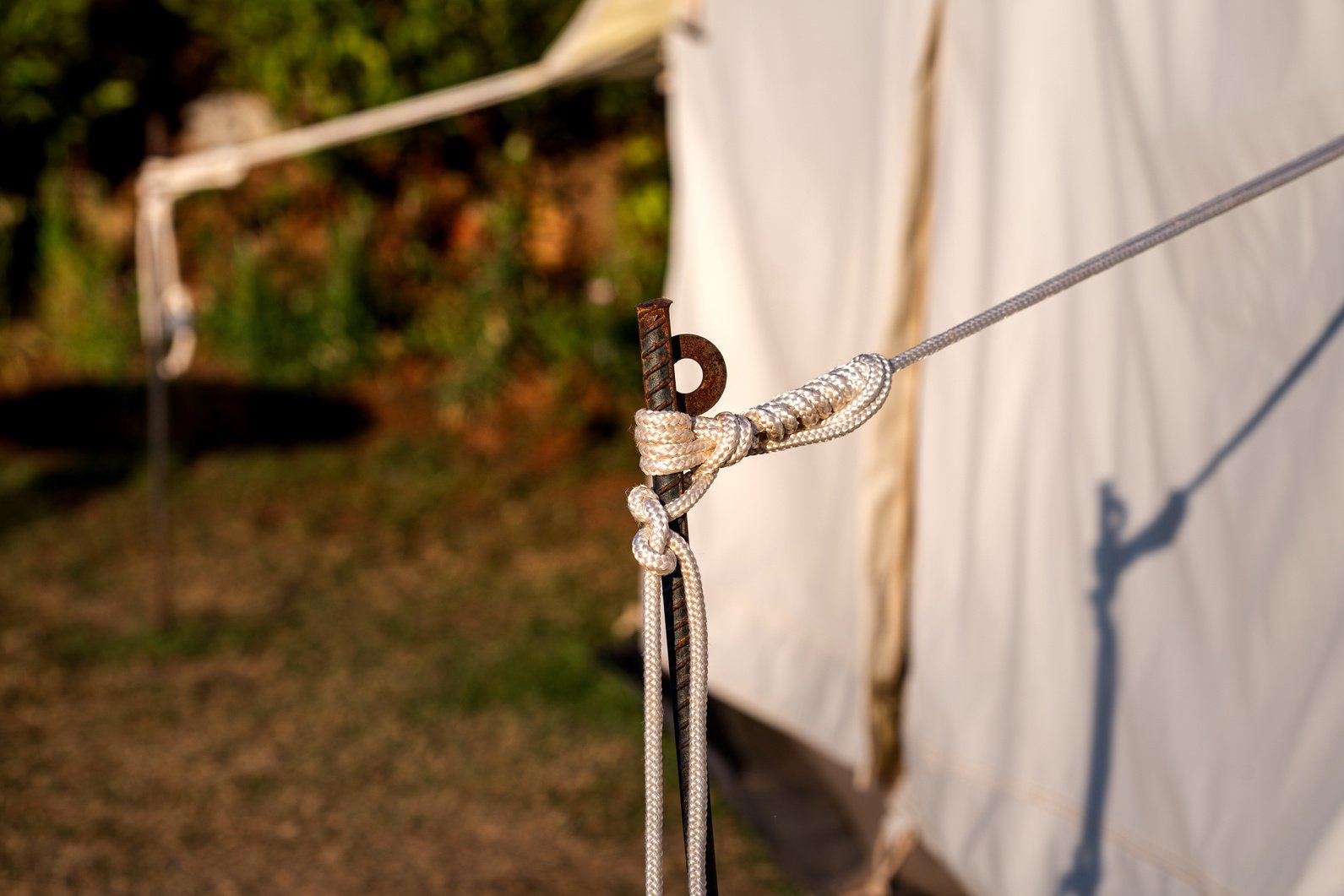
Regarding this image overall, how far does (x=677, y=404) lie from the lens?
95cm

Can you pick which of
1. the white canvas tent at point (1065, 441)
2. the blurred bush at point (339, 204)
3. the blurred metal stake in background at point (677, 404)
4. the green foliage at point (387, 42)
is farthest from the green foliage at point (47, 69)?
the blurred metal stake in background at point (677, 404)

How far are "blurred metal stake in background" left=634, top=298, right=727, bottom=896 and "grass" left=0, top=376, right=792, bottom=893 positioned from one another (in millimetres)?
1803

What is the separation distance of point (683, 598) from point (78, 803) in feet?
8.69

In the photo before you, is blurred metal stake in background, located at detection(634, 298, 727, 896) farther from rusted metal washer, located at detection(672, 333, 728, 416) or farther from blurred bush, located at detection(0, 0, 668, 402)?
blurred bush, located at detection(0, 0, 668, 402)

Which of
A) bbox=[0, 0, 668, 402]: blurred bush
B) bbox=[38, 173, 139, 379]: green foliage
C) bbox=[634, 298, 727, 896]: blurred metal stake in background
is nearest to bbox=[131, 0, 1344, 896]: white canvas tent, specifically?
bbox=[634, 298, 727, 896]: blurred metal stake in background

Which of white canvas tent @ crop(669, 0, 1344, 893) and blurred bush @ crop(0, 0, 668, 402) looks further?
blurred bush @ crop(0, 0, 668, 402)

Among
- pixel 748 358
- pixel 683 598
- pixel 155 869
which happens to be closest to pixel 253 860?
pixel 155 869

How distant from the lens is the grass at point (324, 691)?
2822 mm

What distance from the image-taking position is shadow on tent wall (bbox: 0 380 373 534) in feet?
20.1

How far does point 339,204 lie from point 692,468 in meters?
6.88

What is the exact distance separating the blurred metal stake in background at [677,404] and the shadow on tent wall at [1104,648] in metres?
0.85

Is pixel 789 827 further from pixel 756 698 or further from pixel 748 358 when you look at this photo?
pixel 748 358

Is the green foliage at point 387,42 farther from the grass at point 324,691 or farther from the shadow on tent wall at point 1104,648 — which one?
the shadow on tent wall at point 1104,648

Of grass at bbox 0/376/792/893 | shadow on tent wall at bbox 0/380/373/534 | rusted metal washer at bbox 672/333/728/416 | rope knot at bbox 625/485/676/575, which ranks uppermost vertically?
shadow on tent wall at bbox 0/380/373/534
